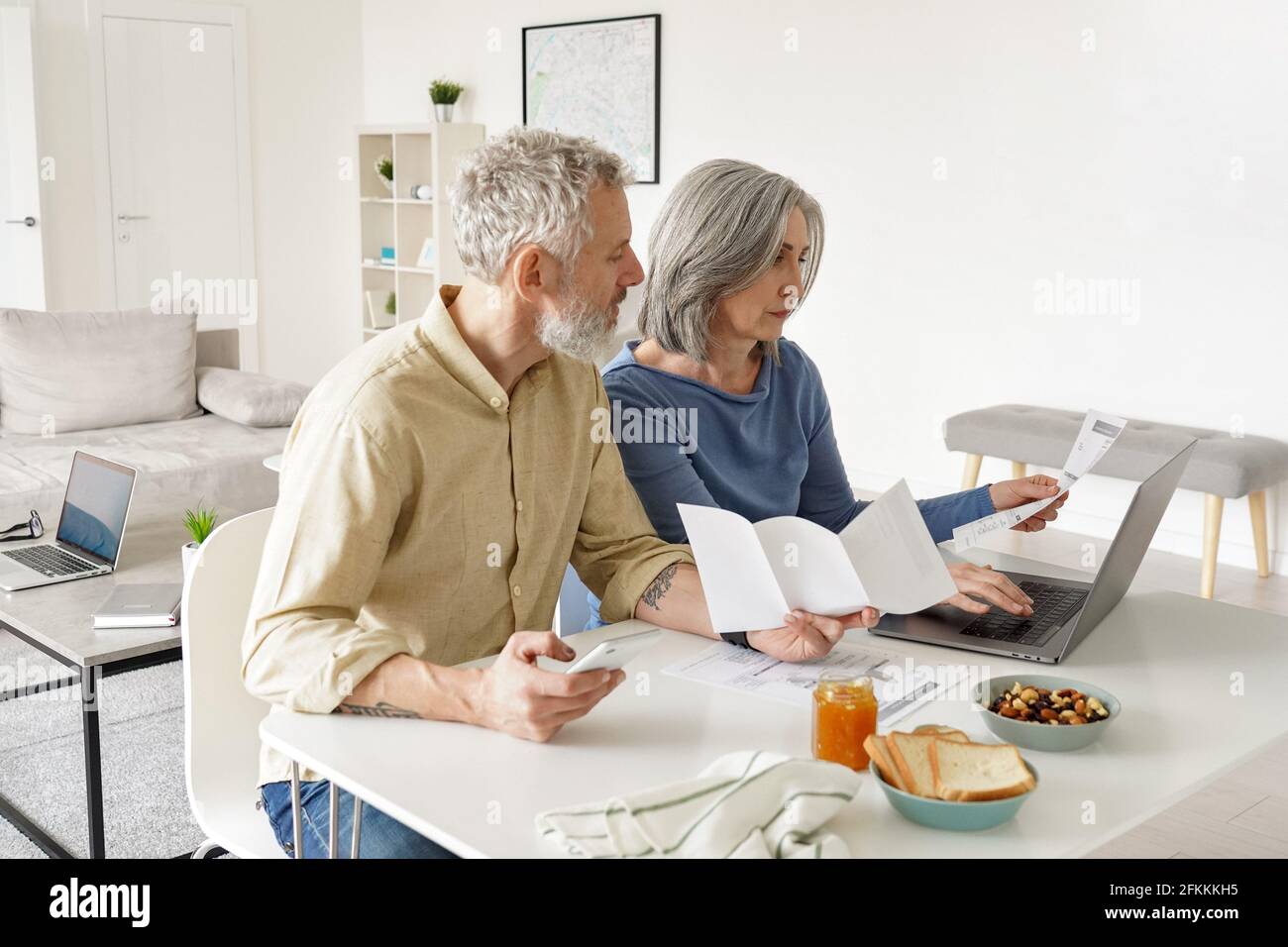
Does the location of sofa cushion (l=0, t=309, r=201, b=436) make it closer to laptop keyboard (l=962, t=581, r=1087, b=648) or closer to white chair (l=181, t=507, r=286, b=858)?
white chair (l=181, t=507, r=286, b=858)

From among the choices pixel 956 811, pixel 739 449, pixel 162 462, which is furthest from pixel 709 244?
pixel 162 462

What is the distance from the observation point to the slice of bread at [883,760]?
1202 millimetres

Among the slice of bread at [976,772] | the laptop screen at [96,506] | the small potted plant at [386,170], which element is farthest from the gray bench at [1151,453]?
the small potted plant at [386,170]

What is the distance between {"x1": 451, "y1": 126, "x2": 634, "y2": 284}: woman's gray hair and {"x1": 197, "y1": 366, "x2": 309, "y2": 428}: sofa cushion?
3.09 m

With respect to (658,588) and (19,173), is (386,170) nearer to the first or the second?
(19,173)

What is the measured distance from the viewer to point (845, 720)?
1290 mm

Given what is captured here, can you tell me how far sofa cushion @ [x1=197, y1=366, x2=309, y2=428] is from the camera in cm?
459

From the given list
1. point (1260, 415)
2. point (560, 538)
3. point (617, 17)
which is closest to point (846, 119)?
point (617, 17)

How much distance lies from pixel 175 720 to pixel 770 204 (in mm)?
2022

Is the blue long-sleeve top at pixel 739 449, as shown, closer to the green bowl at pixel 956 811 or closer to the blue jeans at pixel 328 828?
the blue jeans at pixel 328 828

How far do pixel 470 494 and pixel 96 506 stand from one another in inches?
56.1

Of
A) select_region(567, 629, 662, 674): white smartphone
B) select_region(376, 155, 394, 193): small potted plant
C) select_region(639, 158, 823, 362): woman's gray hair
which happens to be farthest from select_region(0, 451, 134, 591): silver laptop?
select_region(376, 155, 394, 193): small potted plant

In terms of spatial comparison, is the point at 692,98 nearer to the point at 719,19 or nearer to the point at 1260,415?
the point at 719,19
